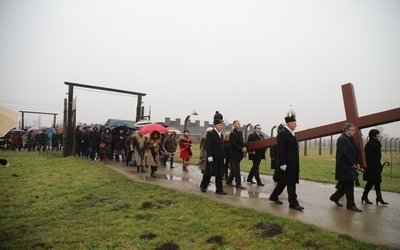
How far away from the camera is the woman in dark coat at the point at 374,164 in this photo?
731cm

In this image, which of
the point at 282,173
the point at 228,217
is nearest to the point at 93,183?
the point at 228,217

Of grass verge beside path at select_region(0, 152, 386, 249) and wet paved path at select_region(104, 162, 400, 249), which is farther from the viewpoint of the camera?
wet paved path at select_region(104, 162, 400, 249)

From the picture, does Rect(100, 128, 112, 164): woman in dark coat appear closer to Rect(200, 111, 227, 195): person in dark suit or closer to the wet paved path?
the wet paved path

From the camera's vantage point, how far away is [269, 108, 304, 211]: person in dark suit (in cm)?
647

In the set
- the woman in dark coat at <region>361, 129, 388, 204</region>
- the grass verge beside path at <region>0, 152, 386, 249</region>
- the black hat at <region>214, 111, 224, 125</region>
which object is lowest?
the grass verge beside path at <region>0, 152, 386, 249</region>

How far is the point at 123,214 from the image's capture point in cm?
634

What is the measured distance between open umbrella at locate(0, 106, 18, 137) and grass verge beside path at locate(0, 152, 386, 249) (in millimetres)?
2004

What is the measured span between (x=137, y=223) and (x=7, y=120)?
3.63 m

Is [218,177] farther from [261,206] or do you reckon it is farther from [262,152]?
[262,152]

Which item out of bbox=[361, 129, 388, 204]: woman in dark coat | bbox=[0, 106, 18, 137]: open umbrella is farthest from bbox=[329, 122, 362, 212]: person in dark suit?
bbox=[0, 106, 18, 137]: open umbrella

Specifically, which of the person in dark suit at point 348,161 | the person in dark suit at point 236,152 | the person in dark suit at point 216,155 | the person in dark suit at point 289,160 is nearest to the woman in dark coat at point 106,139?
the person in dark suit at point 236,152

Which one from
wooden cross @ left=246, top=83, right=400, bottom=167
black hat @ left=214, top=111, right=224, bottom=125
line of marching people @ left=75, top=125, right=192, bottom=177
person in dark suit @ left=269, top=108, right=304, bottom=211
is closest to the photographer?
wooden cross @ left=246, top=83, right=400, bottom=167

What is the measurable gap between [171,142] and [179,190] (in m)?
6.19

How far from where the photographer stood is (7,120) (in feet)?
20.2
